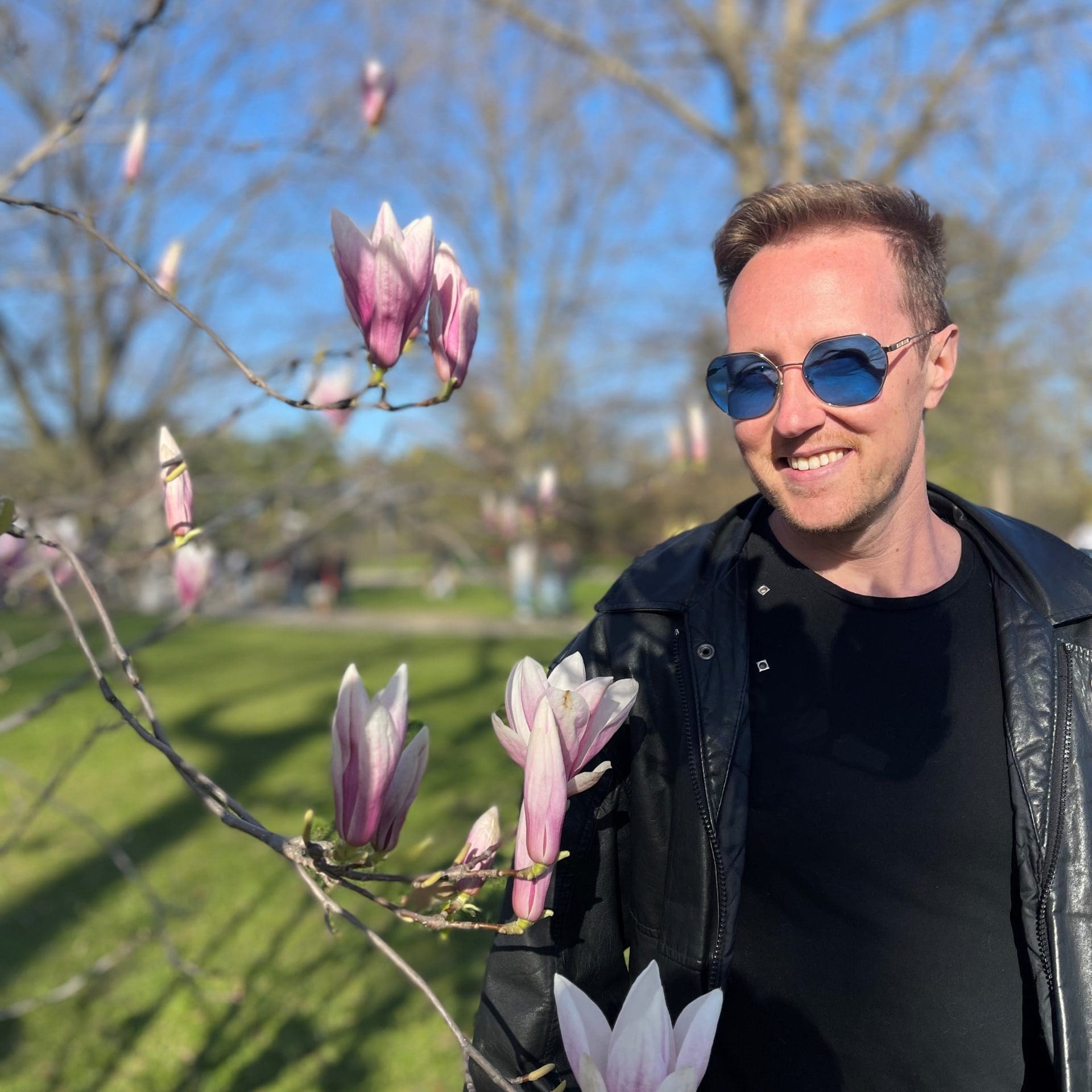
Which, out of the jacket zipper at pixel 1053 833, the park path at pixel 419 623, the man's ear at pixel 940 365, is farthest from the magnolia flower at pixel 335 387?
the park path at pixel 419 623

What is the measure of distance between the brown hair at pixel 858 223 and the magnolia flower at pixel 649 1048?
1.17 meters

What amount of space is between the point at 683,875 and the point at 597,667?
0.34 meters

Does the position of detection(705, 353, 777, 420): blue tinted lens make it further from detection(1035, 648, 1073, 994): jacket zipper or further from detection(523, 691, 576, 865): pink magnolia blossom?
detection(523, 691, 576, 865): pink magnolia blossom

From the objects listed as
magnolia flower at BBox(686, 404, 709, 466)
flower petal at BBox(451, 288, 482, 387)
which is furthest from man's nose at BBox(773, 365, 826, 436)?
magnolia flower at BBox(686, 404, 709, 466)

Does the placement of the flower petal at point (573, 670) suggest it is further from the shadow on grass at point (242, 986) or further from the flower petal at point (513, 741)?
the shadow on grass at point (242, 986)

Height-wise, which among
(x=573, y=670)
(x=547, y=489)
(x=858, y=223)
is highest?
(x=547, y=489)

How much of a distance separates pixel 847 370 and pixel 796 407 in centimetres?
9

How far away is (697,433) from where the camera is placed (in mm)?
3477

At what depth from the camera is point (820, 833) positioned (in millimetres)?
1512

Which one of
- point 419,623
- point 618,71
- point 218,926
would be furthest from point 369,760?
point 419,623

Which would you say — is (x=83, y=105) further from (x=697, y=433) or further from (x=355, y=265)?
Result: (x=697, y=433)

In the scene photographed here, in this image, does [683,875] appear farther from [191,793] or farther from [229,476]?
[191,793]

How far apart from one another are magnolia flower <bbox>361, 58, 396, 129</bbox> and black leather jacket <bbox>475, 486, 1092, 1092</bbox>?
1395 millimetres

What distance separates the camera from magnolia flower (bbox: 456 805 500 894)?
1019 mm
